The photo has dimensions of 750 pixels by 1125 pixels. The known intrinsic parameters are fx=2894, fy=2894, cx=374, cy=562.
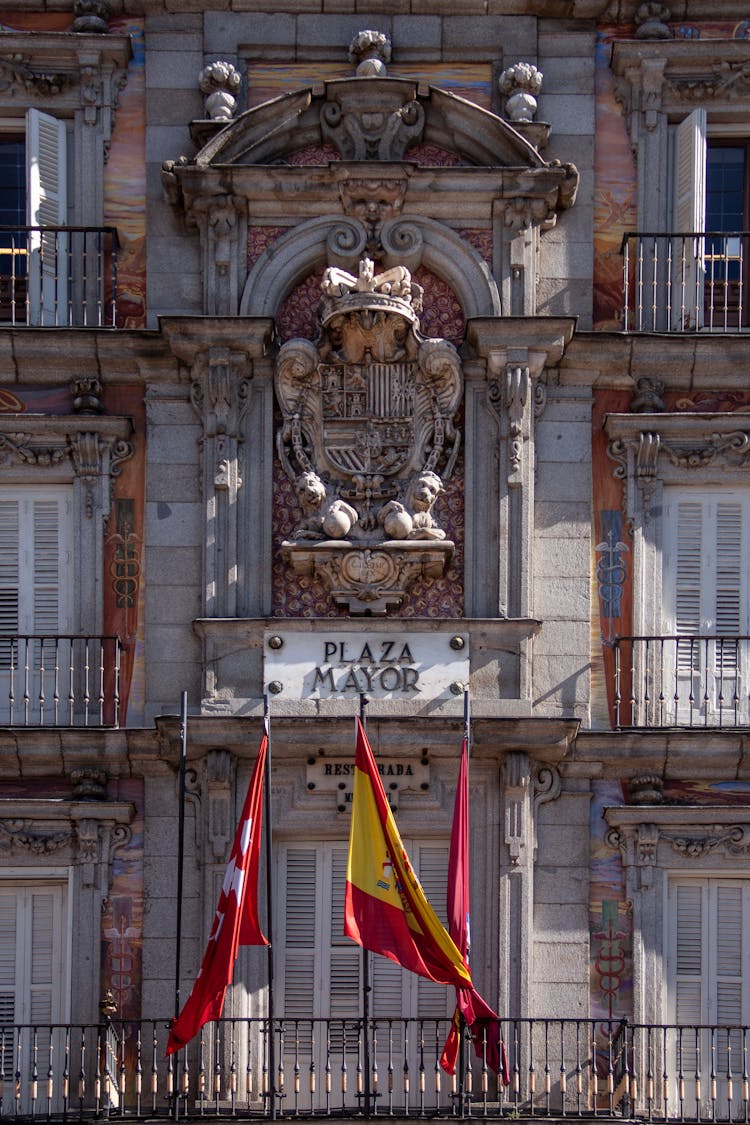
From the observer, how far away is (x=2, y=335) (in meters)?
25.1

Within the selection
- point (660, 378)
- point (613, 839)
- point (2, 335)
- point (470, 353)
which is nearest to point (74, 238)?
point (2, 335)

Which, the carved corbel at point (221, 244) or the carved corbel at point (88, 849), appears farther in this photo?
the carved corbel at point (221, 244)

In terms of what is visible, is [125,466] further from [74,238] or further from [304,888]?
[304,888]

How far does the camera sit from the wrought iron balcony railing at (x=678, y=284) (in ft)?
83.6

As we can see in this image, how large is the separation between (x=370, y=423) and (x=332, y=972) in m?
4.72

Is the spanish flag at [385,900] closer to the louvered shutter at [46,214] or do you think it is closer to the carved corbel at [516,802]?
the carved corbel at [516,802]

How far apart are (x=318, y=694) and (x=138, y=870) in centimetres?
211

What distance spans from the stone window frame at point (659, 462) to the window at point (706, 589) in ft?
0.34

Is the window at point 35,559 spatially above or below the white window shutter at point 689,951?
above

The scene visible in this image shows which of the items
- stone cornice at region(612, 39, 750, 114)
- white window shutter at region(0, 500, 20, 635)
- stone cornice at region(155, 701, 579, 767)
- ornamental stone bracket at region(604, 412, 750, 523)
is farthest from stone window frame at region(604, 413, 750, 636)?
white window shutter at region(0, 500, 20, 635)

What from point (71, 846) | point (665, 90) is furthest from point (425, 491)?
point (665, 90)

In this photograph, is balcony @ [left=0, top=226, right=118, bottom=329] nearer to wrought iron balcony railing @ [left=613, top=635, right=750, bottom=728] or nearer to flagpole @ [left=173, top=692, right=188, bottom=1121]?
flagpole @ [left=173, top=692, right=188, bottom=1121]

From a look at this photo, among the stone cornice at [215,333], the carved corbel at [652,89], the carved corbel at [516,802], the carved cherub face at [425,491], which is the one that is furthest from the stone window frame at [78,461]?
the carved corbel at [652,89]

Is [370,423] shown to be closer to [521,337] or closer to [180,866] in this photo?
[521,337]
